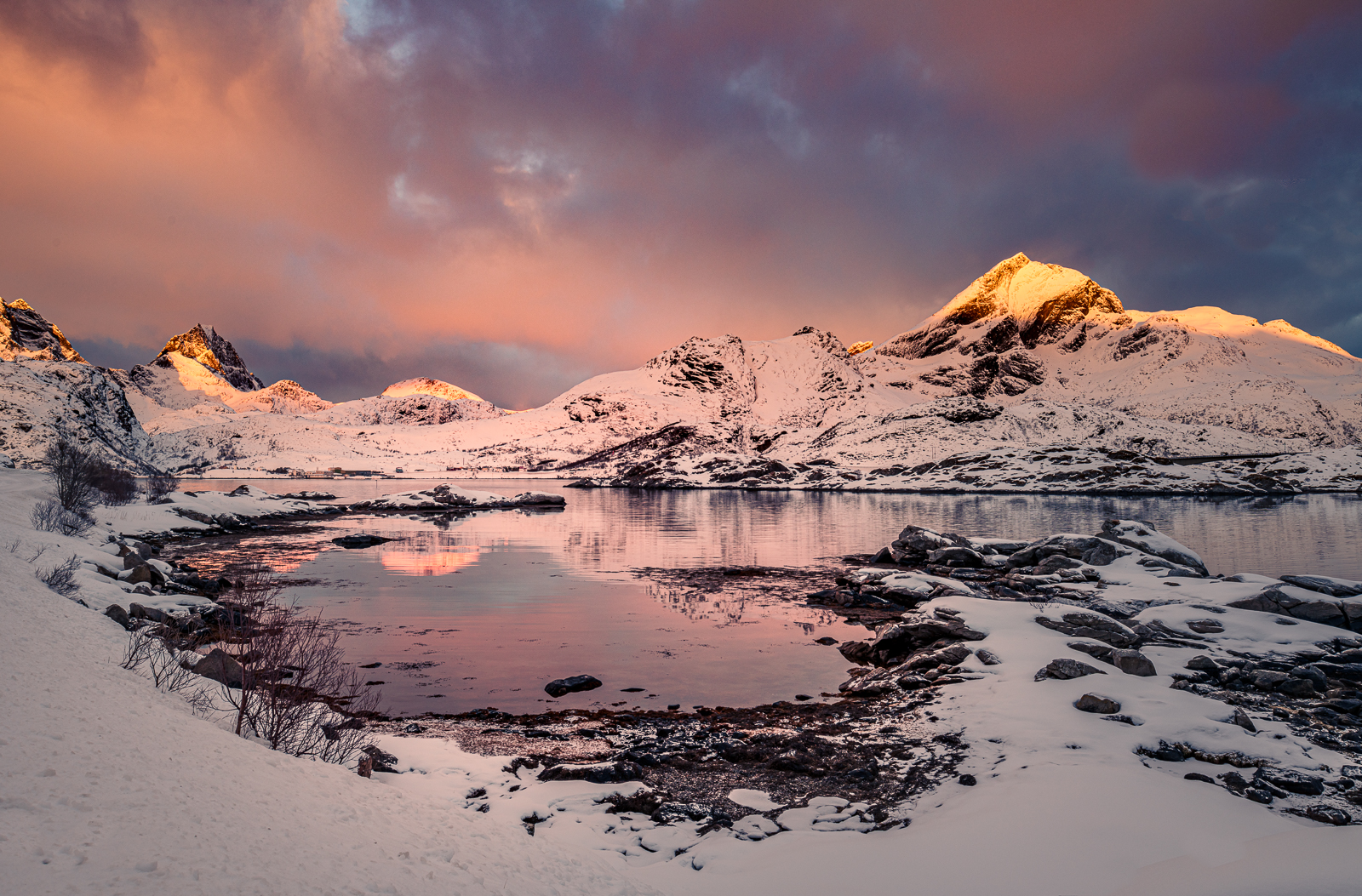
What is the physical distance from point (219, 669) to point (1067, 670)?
13969mm

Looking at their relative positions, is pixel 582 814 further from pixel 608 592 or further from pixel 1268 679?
pixel 608 592

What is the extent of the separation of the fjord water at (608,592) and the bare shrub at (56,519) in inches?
179

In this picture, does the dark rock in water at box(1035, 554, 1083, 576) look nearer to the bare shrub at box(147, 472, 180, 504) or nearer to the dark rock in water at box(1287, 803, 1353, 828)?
the dark rock in water at box(1287, 803, 1353, 828)

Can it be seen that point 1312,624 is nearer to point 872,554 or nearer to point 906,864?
point 906,864

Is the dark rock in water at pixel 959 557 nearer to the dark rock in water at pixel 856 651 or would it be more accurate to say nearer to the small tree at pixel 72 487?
the dark rock in water at pixel 856 651

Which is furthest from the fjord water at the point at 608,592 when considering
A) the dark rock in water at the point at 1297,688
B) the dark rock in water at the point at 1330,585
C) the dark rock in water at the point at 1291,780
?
the dark rock in water at the point at 1330,585

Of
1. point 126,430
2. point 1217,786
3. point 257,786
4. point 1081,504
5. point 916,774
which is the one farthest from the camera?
point 1081,504

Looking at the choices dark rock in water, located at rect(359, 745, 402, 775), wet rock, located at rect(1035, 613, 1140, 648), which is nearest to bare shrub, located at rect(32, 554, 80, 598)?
dark rock in water, located at rect(359, 745, 402, 775)

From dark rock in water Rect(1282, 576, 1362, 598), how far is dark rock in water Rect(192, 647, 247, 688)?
967 inches

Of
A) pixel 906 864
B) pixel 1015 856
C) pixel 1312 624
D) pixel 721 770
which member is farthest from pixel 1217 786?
pixel 1312 624

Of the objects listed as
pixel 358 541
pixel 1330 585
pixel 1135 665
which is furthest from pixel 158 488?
pixel 1330 585

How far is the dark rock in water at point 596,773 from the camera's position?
861 cm

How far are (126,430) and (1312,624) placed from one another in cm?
8693

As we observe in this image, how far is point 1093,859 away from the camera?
6.12m
